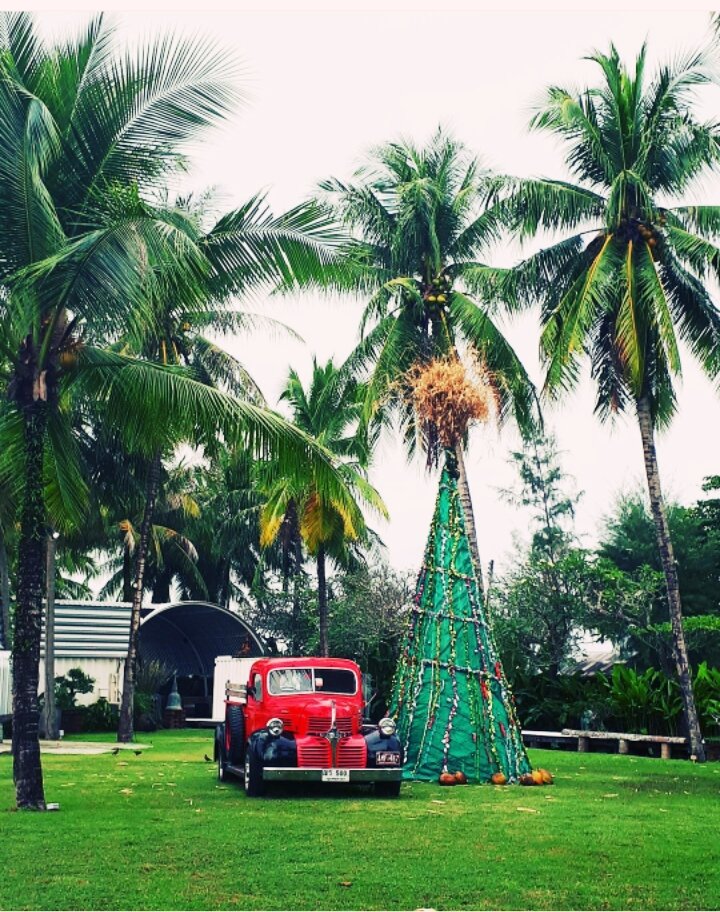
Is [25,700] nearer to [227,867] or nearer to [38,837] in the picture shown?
[38,837]

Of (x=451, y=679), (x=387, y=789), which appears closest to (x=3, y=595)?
(x=451, y=679)

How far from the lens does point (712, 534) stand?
40906 mm

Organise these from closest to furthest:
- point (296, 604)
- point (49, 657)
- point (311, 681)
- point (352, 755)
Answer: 1. point (352, 755)
2. point (311, 681)
3. point (49, 657)
4. point (296, 604)

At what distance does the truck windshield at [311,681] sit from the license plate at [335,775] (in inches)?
76.4

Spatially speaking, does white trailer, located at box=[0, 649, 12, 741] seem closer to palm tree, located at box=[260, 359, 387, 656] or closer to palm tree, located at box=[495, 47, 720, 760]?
palm tree, located at box=[260, 359, 387, 656]

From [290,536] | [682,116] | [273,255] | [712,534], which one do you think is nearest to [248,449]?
[273,255]

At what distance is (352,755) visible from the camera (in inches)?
Answer: 575

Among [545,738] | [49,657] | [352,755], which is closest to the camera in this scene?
[352,755]

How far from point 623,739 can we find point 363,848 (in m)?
15.4

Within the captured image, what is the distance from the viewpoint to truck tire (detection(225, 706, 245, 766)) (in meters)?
16.0

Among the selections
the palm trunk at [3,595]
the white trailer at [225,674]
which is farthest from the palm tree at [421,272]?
the palm trunk at [3,595]

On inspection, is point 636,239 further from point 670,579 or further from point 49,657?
point 49,657

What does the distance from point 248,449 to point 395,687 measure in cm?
487

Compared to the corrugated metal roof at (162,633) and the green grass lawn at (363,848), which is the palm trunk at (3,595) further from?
the green grass lawn at (363,848)
